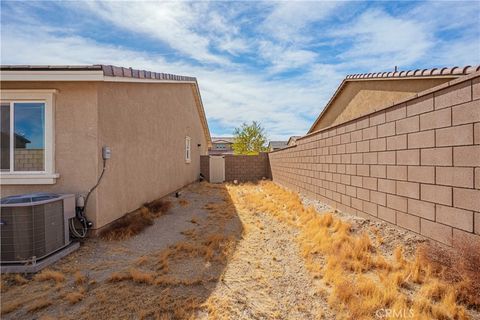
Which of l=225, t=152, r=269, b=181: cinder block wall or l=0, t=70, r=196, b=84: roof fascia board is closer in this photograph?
l=0, t=70, r=196, b=84: roof fascia board

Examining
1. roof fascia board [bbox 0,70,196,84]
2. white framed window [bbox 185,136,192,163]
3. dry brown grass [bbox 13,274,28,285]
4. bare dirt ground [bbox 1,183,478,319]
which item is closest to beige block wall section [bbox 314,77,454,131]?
bare dirt ground [bbox 1,183,478,319]

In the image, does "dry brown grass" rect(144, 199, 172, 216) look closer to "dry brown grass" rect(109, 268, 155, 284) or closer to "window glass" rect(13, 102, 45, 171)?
"window glass" rect(13, 102, 45, 171)

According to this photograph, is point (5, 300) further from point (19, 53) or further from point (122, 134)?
point (19, 53)

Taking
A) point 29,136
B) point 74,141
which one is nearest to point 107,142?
point 74,141

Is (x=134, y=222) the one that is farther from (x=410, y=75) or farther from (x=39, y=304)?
(x=410, y=75)

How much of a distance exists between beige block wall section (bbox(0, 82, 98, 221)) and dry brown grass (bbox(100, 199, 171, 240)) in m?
0.58

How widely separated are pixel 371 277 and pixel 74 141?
5.91m

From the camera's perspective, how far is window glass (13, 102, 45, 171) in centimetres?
559

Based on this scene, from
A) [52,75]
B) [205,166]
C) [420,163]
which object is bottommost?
[205,166]

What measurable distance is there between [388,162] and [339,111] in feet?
34.6

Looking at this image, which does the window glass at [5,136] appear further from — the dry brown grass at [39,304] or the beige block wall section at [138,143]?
the dry brown grass at [39,304]

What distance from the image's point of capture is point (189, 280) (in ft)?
12.5

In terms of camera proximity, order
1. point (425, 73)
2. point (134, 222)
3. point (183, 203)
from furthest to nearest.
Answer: point (183, 203), point (425, 73), point (134, 222)

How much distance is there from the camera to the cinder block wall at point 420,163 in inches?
115
